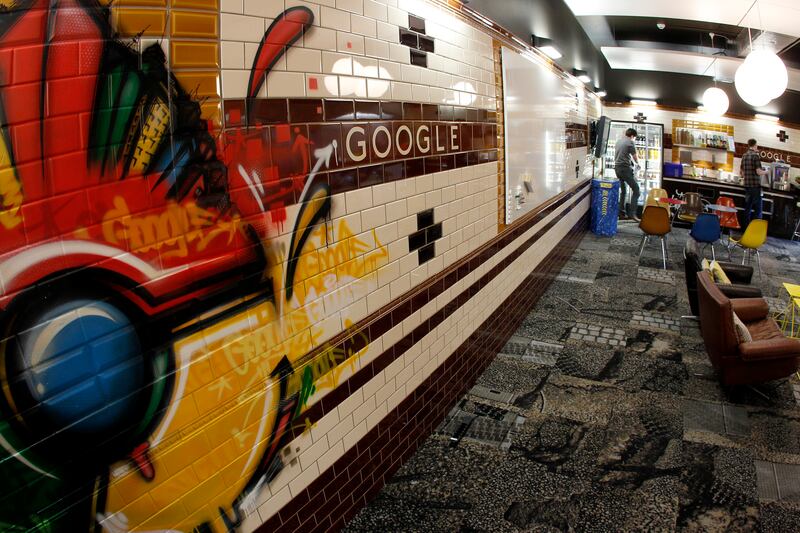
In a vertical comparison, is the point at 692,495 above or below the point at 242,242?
below

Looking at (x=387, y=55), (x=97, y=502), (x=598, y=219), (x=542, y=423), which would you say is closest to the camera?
(x=97, y=502)

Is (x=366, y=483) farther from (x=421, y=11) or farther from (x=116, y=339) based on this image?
(x=421, y=11)

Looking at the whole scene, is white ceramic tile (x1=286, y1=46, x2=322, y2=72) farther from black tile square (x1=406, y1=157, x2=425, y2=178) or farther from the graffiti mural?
black tile square (x1=406, y1=157, x2=425, y2=178)

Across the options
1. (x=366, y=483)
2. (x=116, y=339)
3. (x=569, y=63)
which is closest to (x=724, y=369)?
(x=366, y=483)

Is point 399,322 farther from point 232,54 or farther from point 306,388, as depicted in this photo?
point 232,54

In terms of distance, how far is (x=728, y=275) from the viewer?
17.4ft

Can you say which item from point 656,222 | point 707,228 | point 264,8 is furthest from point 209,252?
point 707,228

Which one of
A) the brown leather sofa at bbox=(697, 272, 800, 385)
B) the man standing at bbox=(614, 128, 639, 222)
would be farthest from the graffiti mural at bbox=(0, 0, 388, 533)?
the man standing at bbox=(614, 128, 639, 222)

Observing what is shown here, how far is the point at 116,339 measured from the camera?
1.43 meters

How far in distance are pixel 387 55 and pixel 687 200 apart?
9139 millimetres

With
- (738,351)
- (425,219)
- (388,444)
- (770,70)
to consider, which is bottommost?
(388,444)

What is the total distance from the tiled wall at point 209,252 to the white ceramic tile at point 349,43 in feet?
0.05

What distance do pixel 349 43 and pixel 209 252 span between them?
1.25m

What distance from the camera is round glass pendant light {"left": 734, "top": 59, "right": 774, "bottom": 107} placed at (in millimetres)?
4461
